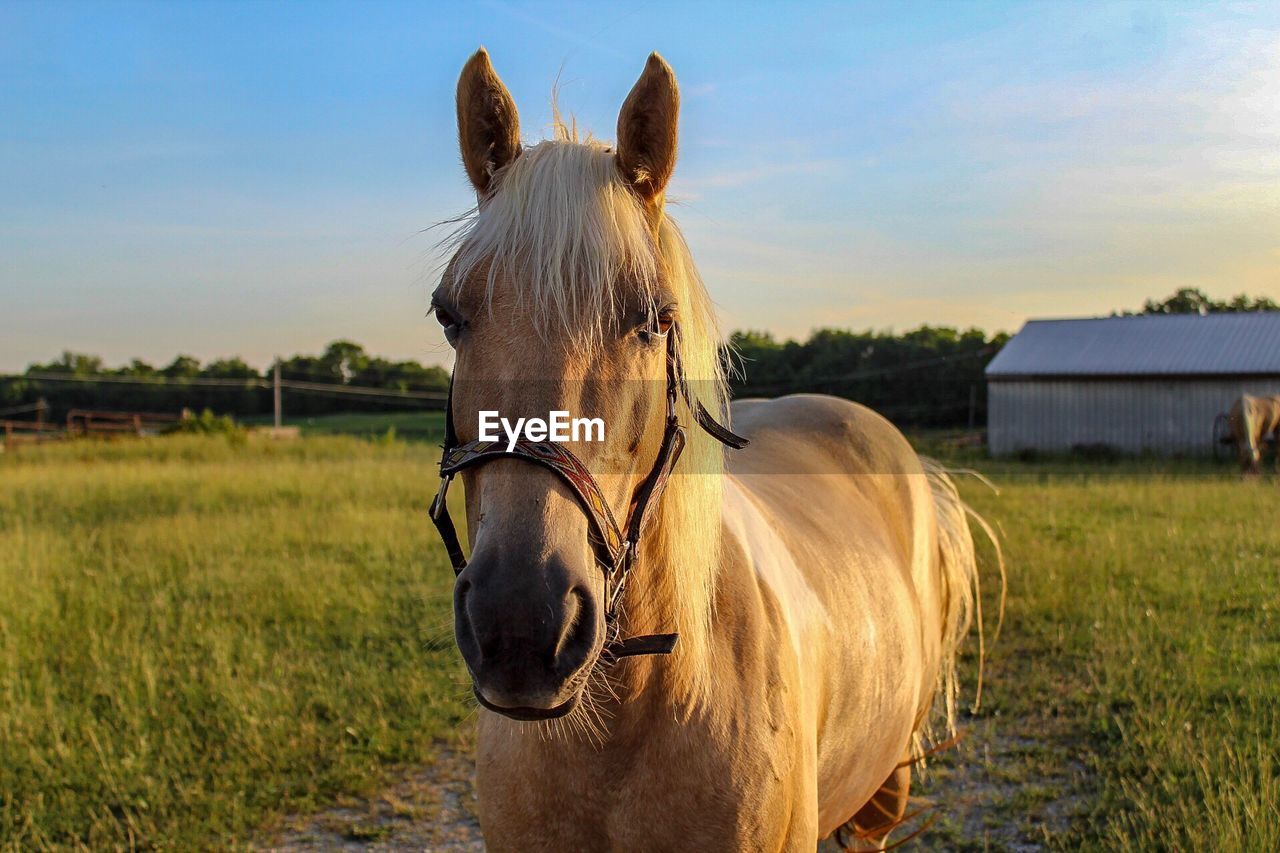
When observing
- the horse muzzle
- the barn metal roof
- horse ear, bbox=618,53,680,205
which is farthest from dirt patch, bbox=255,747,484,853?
the barn metal roof

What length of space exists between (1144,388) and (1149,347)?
1.30m

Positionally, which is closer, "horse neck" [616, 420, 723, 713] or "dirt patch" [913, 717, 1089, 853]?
"horse neck" [616, 420, 723, 713]

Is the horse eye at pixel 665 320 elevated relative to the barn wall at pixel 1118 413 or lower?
elevated

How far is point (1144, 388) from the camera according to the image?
787 inches

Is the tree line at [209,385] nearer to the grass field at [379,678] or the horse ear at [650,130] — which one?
the grass field at [379,678]

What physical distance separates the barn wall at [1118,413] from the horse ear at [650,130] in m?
19.0

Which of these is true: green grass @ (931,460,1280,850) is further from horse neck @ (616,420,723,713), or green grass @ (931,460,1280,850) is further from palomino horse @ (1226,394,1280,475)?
palomino horse @ (1226,394,1280,475)

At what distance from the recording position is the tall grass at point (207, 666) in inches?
146

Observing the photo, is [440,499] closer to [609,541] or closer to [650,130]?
[609,541]

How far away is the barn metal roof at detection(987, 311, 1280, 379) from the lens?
19.7 metres

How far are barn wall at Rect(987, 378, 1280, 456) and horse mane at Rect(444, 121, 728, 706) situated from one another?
18.9 meters

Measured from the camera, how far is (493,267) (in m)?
1.49

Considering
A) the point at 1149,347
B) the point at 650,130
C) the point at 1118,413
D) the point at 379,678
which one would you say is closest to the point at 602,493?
the point at 650,130

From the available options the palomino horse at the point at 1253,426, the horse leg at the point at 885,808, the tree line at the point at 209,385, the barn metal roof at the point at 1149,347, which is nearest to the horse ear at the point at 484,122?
the horse leg at the point at 885,808
